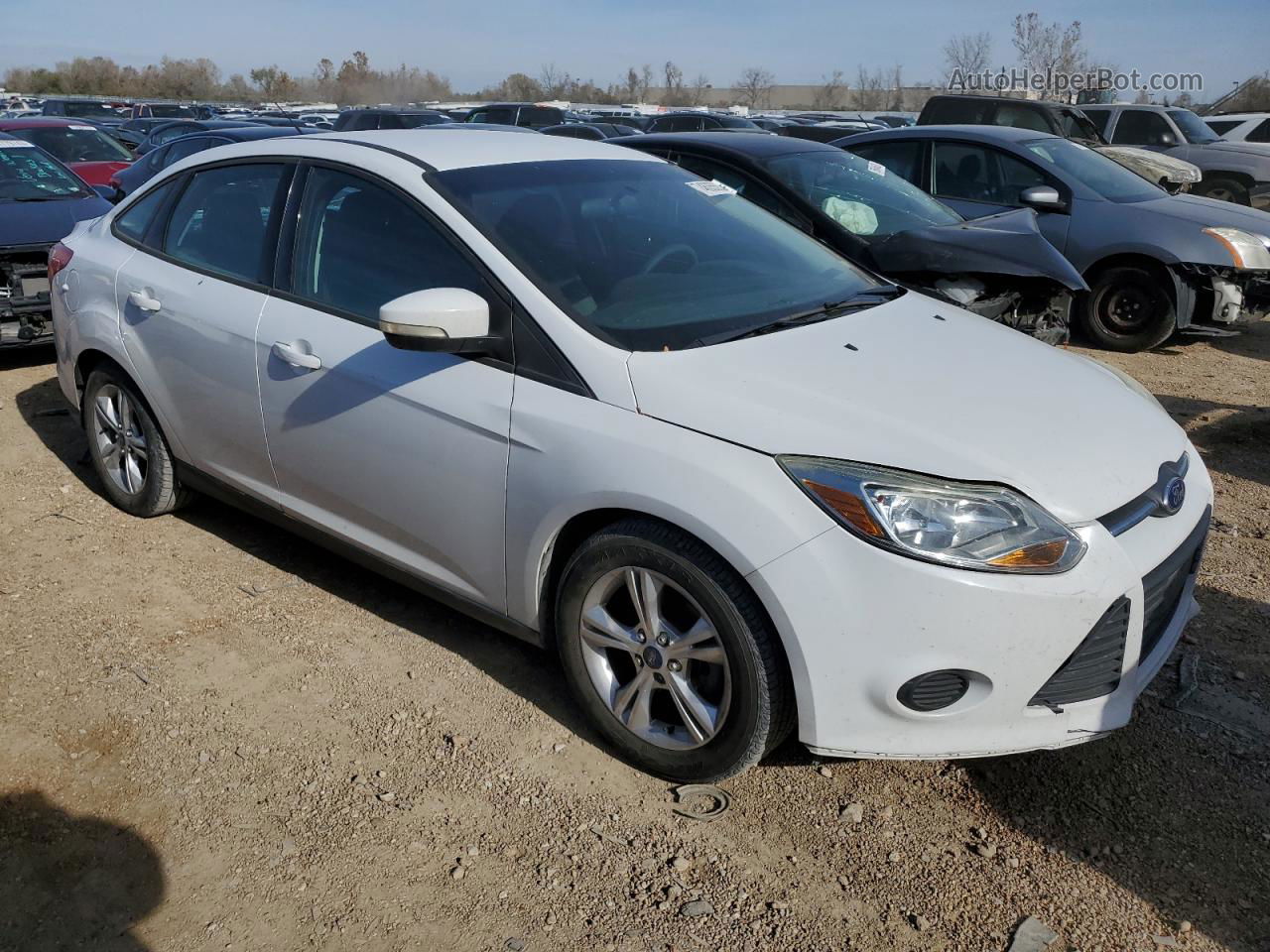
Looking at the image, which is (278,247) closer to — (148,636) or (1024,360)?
(148,636)

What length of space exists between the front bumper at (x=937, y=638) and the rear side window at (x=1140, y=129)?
15.7 metres

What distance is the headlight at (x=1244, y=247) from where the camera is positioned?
7559 millimetres

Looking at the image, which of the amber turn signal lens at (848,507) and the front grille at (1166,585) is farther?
the front grille at (1166,585)

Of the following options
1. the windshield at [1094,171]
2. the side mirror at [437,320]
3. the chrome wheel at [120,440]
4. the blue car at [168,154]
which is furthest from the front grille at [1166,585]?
the blue car at [168,154]

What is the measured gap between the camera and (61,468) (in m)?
5.43

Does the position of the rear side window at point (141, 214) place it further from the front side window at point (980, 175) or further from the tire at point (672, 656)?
the front side window at point (980, 175)

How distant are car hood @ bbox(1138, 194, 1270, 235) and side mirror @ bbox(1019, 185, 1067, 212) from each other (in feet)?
2.17

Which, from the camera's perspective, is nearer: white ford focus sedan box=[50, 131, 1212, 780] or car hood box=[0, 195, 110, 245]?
white ford focus sedan box=[50, 131, 1212, 780]

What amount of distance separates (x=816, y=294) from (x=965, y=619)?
1.43 metres

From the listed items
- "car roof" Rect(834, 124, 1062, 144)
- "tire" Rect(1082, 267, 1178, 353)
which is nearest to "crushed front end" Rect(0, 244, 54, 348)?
"car roof" Rect(834, 124, 1062, 144)

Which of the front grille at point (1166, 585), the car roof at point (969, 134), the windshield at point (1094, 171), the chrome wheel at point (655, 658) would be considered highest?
the car roof at point (969, 134)

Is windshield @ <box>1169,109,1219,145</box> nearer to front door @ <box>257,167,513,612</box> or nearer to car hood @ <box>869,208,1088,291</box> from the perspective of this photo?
car hood @ <box>869,208,1088,291</box>

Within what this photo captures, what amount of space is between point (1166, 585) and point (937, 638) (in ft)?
2.46

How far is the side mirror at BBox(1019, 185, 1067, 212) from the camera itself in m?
7.68
